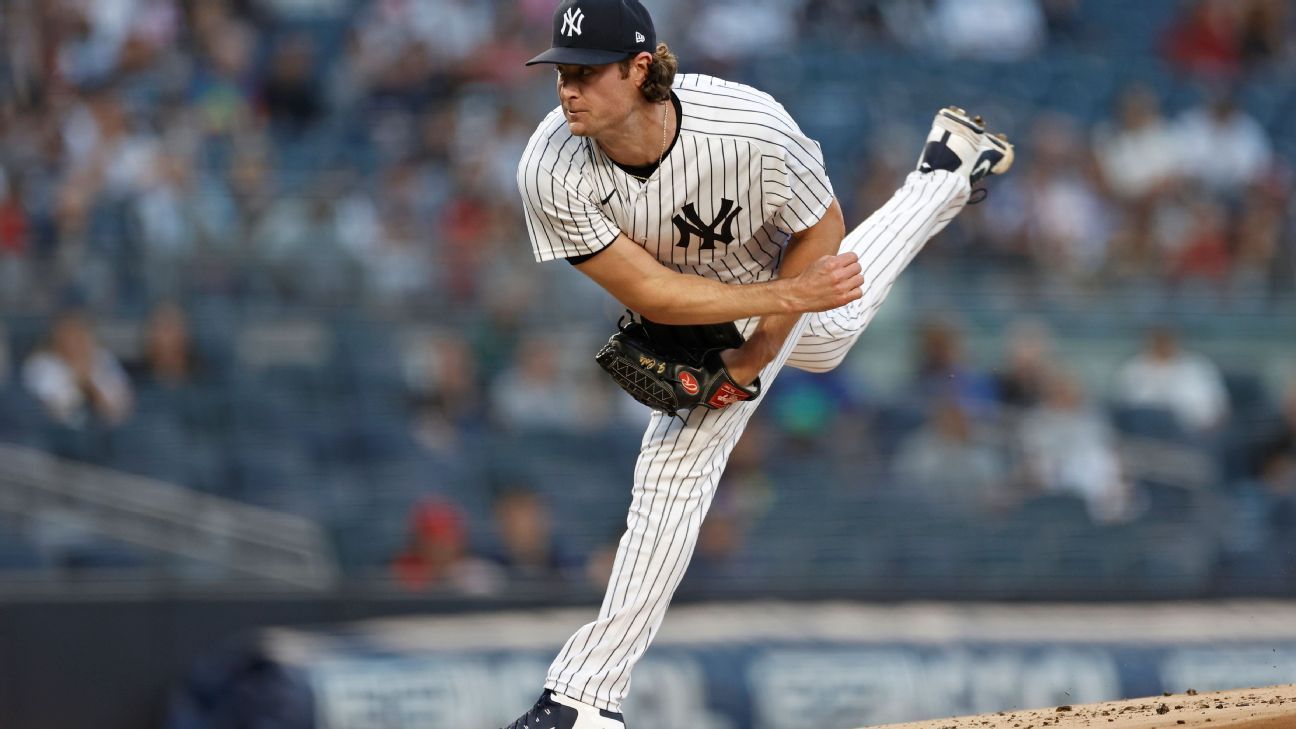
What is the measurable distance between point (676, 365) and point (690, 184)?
1.64 feet

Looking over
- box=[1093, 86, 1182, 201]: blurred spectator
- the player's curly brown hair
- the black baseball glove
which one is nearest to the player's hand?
the black baseball glove

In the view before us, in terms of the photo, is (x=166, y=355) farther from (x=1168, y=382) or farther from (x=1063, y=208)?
(x=1063, y=208)

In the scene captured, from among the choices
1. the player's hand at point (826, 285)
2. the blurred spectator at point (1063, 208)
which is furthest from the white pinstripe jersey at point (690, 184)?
the blurred spectator at point (1063, 208)

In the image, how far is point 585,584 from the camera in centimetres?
822

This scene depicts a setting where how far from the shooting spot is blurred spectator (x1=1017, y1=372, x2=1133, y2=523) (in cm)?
930

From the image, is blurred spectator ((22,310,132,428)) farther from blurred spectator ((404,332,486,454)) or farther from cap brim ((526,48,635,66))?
cap brim ((526,48,635,66))

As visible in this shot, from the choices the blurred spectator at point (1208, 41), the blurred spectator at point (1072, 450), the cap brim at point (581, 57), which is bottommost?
the cap brim at point (581, 57)

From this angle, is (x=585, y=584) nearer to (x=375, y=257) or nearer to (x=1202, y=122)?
(x=375, y=257)

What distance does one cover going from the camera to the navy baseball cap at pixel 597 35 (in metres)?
4.15

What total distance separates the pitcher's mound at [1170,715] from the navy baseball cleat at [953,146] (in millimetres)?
1756

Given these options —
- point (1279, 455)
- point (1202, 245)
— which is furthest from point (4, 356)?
point (1202, 245)

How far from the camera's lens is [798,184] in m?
4.51

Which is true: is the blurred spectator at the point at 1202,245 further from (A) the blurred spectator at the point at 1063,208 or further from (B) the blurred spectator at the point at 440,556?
(B) the blurred spectator at the point at 440,556

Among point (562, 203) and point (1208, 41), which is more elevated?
point (1208, 41)
